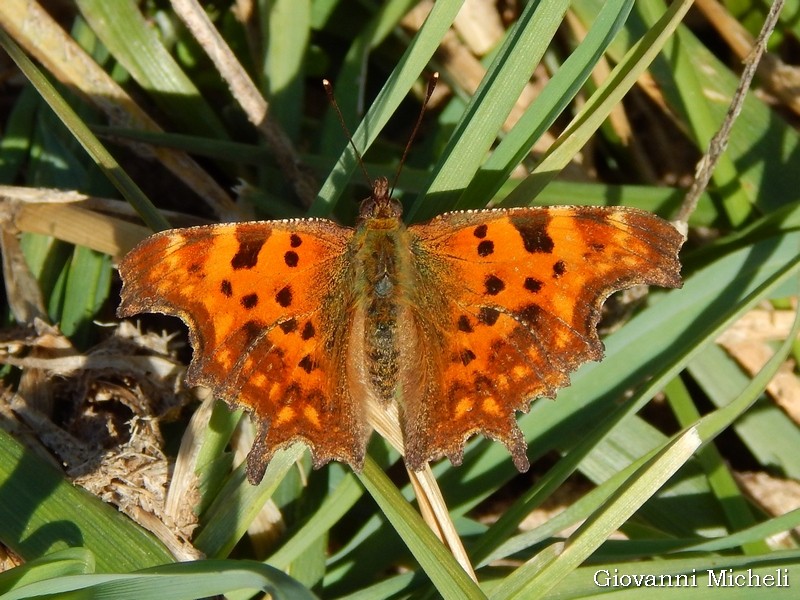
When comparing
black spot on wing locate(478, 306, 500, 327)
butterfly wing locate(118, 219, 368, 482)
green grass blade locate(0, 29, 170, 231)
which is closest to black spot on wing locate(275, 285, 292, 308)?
butterfly wing locate(118, 219, 368, 482)

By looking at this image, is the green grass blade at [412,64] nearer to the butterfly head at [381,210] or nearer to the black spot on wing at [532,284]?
the butterfly head at [381,210]

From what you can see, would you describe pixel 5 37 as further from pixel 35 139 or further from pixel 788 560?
pixel 788 560

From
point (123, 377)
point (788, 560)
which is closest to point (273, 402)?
point (123, 377)

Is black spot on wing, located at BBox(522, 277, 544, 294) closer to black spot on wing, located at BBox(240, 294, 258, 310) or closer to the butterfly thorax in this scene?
the butterfly thorax

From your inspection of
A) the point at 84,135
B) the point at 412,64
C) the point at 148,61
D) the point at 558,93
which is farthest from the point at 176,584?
the point at 148,61

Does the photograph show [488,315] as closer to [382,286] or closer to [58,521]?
[382,286]

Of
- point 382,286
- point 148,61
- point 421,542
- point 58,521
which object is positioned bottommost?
point 421,542

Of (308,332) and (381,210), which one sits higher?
(381,210)
